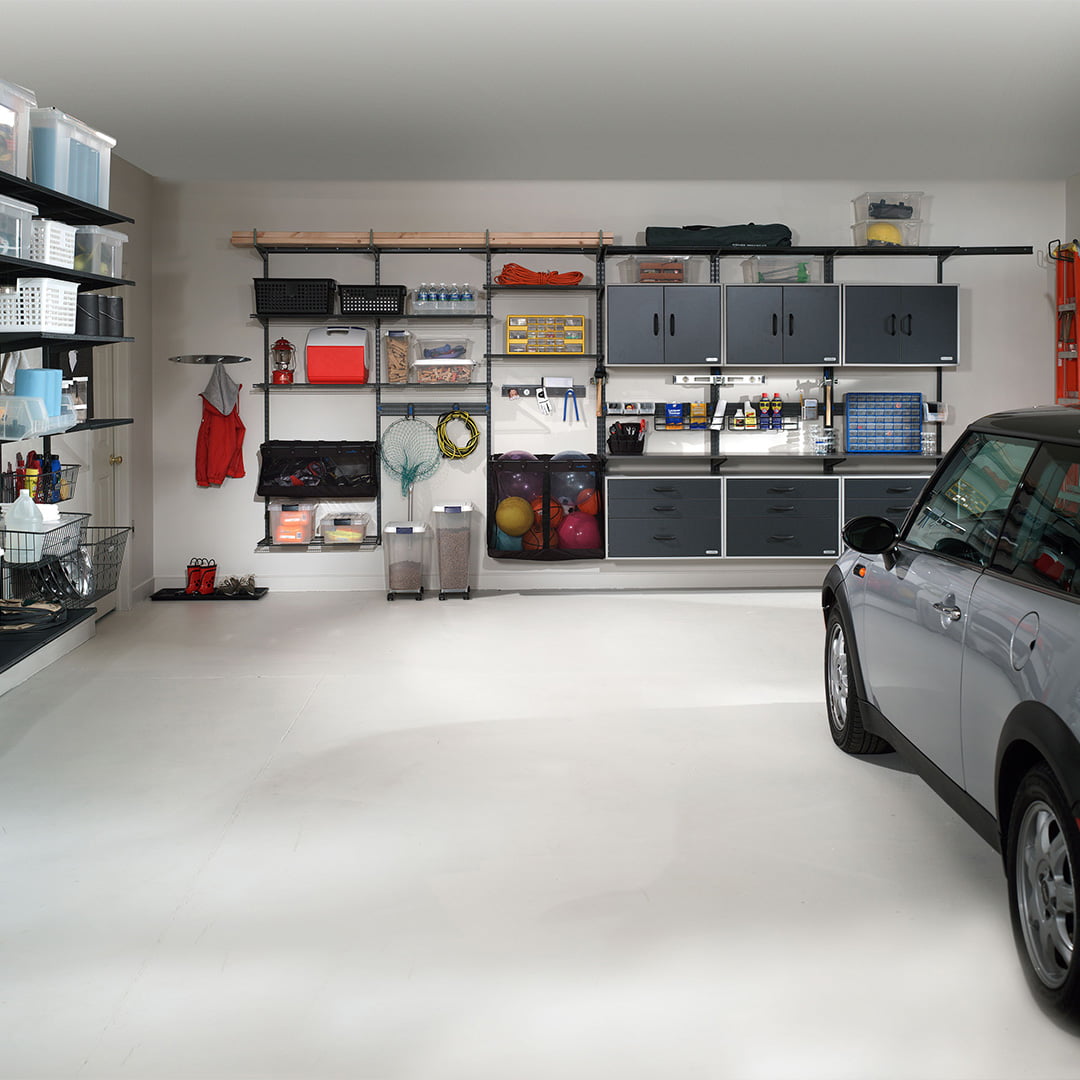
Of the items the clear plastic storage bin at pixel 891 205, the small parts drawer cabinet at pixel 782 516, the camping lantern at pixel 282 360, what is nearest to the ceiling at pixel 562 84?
the clear plastic storage bin at pixel 891 205

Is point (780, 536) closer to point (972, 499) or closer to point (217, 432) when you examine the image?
point (217, 432)

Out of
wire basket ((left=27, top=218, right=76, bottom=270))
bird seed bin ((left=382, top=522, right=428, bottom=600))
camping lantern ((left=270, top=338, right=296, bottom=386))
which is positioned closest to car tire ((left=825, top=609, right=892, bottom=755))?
wire basket ((left=27, top=218, right=76, bottom=270))

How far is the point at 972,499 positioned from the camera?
283 centimetres

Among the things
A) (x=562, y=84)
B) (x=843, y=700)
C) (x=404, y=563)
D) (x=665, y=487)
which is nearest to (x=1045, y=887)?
A: (x=843, y=700)

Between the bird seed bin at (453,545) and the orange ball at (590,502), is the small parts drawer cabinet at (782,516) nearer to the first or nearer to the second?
the orange ball at (590,502)

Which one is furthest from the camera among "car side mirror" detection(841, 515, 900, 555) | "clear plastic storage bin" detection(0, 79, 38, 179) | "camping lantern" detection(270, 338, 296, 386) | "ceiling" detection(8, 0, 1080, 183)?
"camping lantern" detection(270, 338, 296, 386)

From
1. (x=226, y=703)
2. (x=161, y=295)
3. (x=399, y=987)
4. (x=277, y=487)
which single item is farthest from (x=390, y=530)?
(x=399, y=987)

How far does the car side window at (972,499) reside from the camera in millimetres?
2617

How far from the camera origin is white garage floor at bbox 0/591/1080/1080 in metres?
2.14

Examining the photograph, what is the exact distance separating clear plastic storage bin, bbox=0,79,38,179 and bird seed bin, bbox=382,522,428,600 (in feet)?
14.1

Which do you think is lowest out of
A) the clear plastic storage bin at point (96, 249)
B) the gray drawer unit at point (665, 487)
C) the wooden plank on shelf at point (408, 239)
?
the gray drawer unit at point (665, 487)

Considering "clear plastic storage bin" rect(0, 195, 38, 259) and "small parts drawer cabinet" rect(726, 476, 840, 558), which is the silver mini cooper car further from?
"small parts drawer cabinet" rect(726, 476, 840, 558)

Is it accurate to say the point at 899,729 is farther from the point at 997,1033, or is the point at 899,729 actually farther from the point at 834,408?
the point at 834,408

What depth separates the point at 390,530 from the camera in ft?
25.1
